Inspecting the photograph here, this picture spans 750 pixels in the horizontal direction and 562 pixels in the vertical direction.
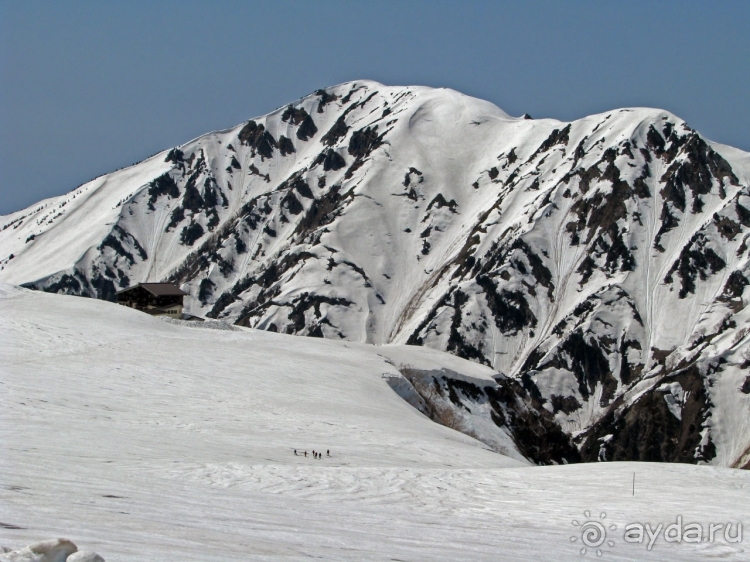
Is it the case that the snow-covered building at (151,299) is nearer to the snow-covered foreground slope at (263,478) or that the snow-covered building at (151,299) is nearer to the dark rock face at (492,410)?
the dark rock face at (492,410)

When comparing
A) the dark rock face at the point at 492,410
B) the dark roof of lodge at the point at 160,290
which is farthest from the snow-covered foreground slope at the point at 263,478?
the dark roof of lodge at the point at 160,290

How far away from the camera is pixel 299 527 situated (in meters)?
18.1

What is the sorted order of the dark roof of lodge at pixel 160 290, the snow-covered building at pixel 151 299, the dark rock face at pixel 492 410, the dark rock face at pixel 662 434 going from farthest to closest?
the dark rock face at pixel 662 434
the dark roof of lodge at pixel 160 290
the snow-covered building at pixel 151 299
the dark rock face at pixel 492 410

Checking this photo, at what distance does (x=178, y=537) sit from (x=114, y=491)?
16.1 ft

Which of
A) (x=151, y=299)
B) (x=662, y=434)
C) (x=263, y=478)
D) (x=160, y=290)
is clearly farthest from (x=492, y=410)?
(x=662, y=434)

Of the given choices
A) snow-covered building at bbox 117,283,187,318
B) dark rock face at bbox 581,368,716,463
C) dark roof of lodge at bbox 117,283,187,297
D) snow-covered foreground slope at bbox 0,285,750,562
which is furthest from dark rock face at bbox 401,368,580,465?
dark rock face at bbox 581,368,716,463

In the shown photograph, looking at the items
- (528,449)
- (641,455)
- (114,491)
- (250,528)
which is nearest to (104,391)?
(114,491)

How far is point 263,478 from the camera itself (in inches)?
1005

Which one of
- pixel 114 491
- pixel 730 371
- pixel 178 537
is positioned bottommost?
pixel 730 371

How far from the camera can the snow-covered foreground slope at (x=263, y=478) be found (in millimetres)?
16062

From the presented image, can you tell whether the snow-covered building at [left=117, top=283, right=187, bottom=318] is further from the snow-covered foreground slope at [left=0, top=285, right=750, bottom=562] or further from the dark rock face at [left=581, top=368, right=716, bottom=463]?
the dark rock face at [left=581, top=368, right=716, bottom=463]

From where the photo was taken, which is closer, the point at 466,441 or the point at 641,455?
the point at 466,441

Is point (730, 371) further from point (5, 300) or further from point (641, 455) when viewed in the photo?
point (5, 300)

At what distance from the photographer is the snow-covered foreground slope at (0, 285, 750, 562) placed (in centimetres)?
1606
